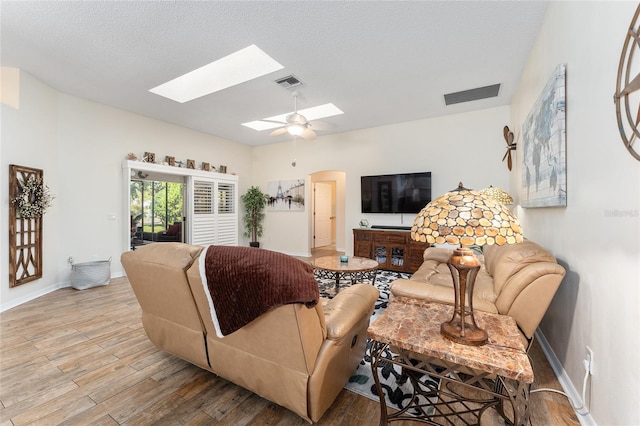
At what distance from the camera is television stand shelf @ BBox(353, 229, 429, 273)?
466 cm

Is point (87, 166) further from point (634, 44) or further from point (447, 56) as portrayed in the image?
point (634, 44)

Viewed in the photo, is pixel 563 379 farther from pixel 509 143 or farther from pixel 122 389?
pixel 509 143

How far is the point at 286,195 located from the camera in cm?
697

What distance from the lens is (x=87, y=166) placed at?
14.2 ft

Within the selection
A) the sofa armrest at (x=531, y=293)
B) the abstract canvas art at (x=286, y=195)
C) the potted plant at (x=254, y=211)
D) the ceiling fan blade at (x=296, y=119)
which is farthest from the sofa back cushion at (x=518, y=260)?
the potted plant at (x=254, y=211)

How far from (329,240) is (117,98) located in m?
6.31

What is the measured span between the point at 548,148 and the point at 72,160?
6126 millimetres

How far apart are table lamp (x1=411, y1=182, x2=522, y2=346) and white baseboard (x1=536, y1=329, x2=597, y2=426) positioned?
89cm

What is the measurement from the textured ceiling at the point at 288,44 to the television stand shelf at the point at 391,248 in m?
2.34

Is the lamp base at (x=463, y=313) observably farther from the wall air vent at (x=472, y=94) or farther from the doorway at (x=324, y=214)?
the doorway at (x=324, y=214)

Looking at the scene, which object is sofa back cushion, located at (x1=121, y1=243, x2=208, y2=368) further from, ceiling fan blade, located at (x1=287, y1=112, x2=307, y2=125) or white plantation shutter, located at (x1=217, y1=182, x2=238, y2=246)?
white plantation shutter, located at (x1=217, y1=182, x2=238, y2=246)

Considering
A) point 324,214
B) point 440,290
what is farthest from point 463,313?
point 324,214

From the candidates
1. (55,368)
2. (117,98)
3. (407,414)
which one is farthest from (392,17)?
(117,98)

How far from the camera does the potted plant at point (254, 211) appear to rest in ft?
23.2
